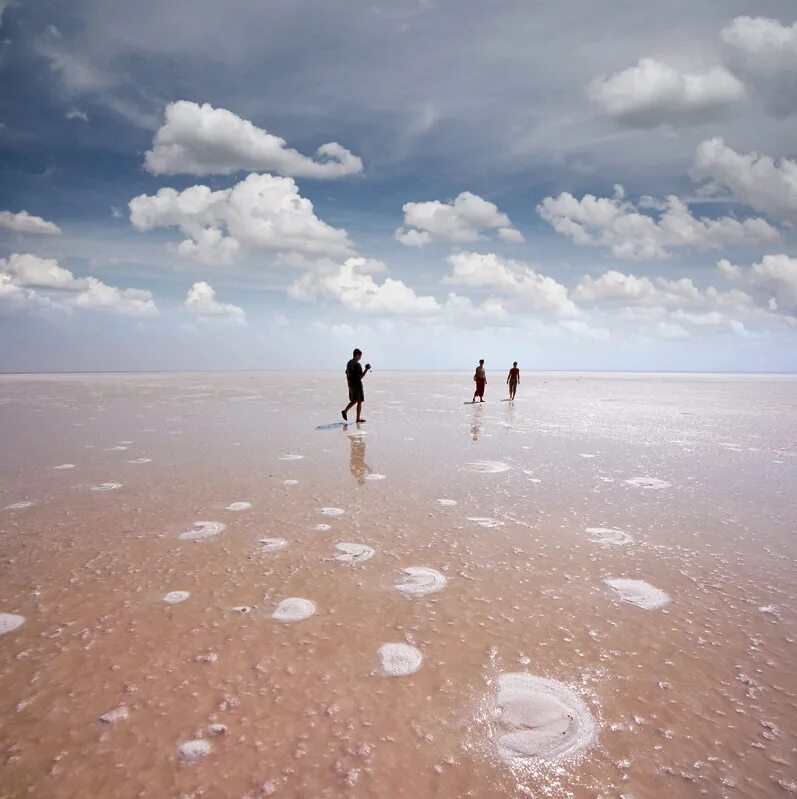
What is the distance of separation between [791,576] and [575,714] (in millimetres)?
3097

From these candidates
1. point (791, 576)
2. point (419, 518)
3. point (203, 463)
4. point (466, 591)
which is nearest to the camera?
point (466, 591)

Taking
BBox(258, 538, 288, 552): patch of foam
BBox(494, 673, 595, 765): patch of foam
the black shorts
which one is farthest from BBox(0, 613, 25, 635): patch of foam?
the black shorts

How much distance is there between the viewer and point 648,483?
7.59 meters

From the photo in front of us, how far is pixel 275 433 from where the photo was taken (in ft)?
41.8

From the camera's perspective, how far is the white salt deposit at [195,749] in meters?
2.27

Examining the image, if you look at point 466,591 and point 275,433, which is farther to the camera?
point 275,433

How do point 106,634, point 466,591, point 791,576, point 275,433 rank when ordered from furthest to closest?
point 275,433 → point 791,576 → point 466,591 → point 106,634

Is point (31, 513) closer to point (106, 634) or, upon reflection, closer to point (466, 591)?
point (106, 634)

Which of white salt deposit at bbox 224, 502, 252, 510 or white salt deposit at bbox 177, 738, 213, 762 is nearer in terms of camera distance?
white salt deposit at bbox 177, 738, 213, 762

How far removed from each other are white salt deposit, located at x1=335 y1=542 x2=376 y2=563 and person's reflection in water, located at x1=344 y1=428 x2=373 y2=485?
8.53 ft

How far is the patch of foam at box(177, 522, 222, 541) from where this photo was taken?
202 inches

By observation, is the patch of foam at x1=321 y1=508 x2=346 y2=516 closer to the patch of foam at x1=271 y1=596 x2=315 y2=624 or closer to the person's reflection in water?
the person's reflection in water

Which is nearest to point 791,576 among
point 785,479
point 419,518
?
point 419,518

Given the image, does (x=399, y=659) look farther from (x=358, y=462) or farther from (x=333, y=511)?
(x=358, y=462)
